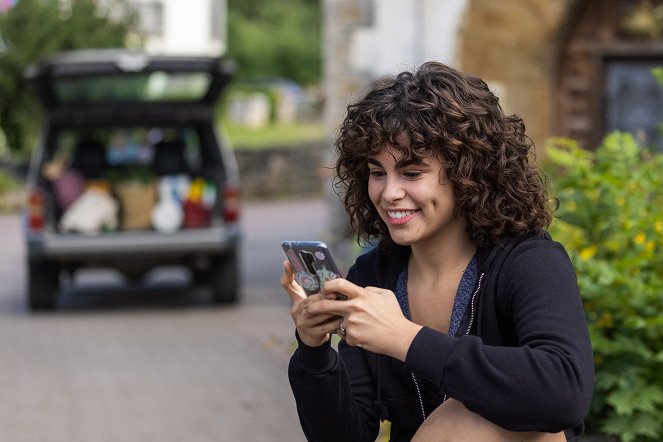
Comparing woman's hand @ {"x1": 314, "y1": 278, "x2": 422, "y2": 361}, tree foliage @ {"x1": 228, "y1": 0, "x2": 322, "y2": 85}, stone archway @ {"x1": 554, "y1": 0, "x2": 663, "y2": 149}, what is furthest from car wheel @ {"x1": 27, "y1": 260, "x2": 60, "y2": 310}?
tree foliage @ {"x1": 228, "y1": 0, "x2": 322, "y2": 85}

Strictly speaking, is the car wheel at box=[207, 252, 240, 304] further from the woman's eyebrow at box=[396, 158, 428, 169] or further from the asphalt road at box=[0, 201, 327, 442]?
the woman's eyebrow at box=[396, 158, 428, 169]

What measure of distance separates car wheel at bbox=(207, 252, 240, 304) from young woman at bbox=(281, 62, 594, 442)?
27.9 ft

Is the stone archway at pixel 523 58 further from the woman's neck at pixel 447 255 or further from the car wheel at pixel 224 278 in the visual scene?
the woman's neck at pixel 447 255

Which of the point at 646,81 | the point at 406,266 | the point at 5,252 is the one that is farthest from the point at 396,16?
the point at 406,266

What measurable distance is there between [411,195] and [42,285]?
9053 millimetres

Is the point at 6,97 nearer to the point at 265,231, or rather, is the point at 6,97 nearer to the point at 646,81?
the point at 265,231

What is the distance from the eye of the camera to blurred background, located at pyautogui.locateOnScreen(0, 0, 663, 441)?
504 centimetres

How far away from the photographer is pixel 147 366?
881 centimetres

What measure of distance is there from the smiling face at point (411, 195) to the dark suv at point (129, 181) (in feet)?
28.2

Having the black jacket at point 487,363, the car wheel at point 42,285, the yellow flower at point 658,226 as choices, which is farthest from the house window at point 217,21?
the black jacket at point 487,363

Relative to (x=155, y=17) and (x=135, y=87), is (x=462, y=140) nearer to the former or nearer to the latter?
(x=135, y=87)

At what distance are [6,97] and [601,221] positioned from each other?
22.5 metres

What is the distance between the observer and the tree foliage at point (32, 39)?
26578 mm

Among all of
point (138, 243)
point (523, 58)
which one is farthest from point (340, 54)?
point (138, 243)
